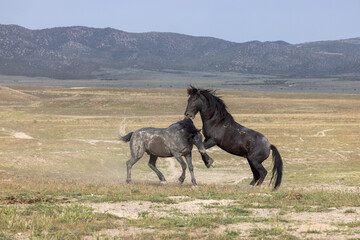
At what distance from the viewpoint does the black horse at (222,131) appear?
16625 mm

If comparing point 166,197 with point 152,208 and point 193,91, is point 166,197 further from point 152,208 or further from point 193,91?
point 193,91

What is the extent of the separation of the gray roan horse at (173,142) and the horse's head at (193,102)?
0.32 metres

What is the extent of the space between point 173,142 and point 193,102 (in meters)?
1.36

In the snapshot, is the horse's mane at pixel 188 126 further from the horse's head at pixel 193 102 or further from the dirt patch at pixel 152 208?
the dirt patch at pixel 152 208

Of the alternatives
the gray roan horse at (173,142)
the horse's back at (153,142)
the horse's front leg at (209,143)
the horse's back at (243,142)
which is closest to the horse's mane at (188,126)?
the gray roan horse at (173,142)

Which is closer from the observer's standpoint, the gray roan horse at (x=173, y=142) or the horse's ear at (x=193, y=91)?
the horse's ear at (x=193, y=91)

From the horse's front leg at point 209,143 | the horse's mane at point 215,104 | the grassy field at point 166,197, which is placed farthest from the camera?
the horse's mane at point 215,104

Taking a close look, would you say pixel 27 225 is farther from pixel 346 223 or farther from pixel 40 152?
pixel 40 152

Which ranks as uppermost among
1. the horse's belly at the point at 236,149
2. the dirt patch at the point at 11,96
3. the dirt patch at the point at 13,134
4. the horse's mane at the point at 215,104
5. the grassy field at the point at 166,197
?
the horse's mane at the point at 215,104

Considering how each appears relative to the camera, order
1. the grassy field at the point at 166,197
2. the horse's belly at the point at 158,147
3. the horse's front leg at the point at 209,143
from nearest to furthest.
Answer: the grassy field at the point at 166,197 → the horse's front leg at the point at 209,143 → the horse's belly at the point at 158,147

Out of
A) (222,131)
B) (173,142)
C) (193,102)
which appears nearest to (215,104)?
(193,102)

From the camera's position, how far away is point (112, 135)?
37688mm

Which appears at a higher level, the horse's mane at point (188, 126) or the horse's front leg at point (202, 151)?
the horse's mane at point (188, 126)

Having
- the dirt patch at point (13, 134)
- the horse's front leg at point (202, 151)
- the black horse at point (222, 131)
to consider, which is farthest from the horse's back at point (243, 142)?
the dirt patch at point (13, 134)
